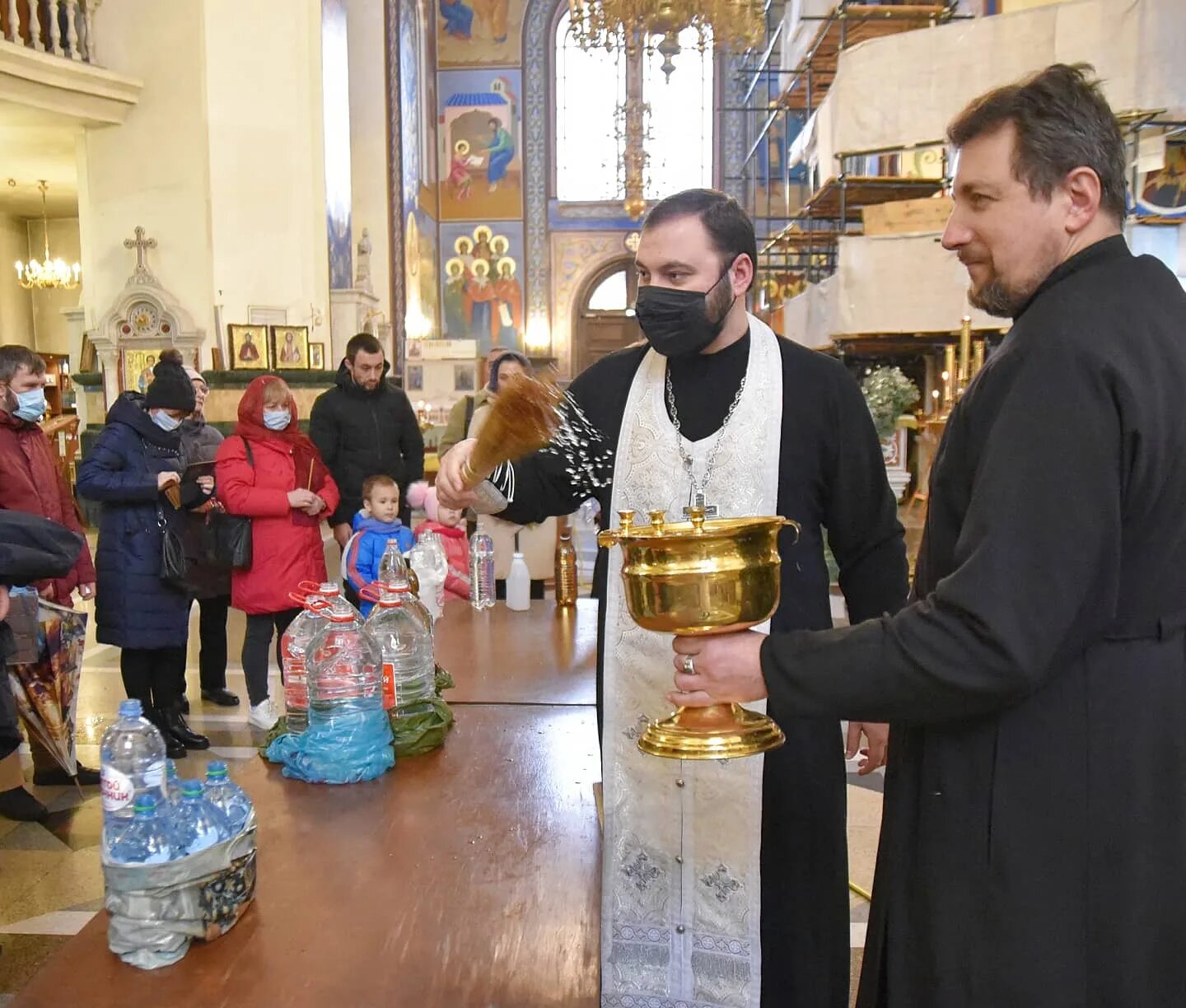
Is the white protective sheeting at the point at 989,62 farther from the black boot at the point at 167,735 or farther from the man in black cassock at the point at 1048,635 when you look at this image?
the man in black cassock at the point at 1048,635

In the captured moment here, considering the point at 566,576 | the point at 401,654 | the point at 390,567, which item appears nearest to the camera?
the point at 401,654

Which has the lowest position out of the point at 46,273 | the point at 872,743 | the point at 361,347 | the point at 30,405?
the point at 872,743

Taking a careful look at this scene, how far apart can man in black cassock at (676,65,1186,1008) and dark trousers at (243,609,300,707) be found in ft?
11.6

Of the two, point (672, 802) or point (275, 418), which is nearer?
point (672, 802)

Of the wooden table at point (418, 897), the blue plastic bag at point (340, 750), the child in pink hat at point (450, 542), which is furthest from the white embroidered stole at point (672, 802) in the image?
the child in pink hat at point (450, 542)

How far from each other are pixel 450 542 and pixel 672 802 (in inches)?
115

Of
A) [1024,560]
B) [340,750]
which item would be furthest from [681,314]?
[340,750]

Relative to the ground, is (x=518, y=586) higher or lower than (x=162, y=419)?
lower

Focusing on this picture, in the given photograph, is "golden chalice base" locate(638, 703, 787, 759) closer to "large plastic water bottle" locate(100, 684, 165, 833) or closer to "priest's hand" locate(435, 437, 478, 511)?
"priest's hand" locate(435, 437, 478, 511)

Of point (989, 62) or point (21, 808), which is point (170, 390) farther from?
point (989, 62)

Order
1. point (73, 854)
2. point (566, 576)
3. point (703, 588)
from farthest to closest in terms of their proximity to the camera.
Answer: point (566, 576), point (73, 854), point (703, 588)

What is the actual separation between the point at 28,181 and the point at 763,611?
1504 cm

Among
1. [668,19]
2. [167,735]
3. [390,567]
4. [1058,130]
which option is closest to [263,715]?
[167,735]

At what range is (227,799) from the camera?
146 cm
